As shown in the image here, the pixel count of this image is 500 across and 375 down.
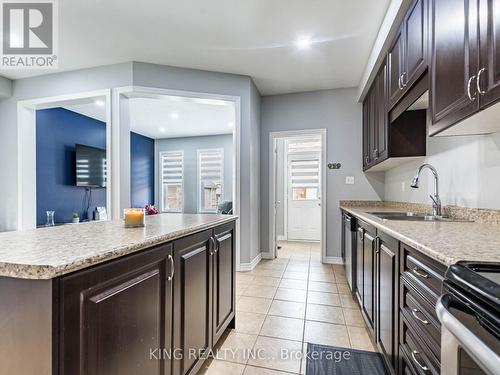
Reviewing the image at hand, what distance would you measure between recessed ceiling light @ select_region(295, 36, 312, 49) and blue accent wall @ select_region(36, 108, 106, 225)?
4.48 metres

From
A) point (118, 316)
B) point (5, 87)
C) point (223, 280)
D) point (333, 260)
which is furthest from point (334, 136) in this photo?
point (5, 87)

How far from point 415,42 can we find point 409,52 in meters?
0.11

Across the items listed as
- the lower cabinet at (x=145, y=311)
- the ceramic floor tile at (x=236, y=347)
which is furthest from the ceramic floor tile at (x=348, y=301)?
the lower cabinet at (x=145, y=311)

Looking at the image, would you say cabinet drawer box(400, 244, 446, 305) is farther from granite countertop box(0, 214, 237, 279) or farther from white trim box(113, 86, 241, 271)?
white trim box(113, 86, 241, 271)

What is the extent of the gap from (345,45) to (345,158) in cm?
164

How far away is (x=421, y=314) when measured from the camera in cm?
101

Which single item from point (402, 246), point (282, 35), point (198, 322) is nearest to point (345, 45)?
point (282, 35)

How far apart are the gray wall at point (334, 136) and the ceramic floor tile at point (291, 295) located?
1327 millimetres

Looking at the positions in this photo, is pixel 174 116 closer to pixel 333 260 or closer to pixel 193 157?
pixel 193 157

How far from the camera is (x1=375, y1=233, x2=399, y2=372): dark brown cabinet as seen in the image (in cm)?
130

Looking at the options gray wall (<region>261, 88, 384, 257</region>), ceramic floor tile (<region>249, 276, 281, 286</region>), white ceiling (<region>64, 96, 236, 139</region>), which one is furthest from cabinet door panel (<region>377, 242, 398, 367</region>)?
white ceiling (<region>64, 96, 236, 139</region>)

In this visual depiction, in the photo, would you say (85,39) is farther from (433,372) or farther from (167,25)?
(433,372)

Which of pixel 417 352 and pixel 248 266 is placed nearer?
pixel 417 352

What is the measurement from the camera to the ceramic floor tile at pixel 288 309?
2.31 metres
